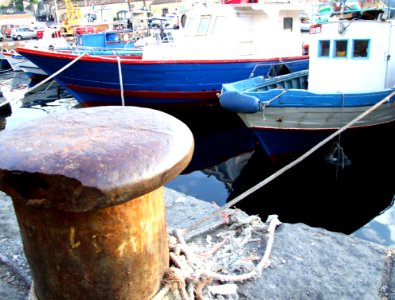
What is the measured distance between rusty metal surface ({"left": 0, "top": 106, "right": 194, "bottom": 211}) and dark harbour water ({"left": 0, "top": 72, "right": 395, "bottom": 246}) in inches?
188

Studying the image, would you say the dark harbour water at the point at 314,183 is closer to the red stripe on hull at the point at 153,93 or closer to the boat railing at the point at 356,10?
the red stripe on hull at the point at 153,93

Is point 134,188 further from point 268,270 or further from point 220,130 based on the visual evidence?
point 220,130

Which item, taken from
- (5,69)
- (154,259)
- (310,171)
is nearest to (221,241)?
(154,259)

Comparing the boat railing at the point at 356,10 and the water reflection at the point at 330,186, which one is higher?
the boat railing at the point at 356,10

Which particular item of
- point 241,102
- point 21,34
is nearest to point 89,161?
point 241,102

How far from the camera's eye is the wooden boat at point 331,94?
6.66 metres

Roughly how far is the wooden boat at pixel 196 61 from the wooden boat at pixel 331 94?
9.55 feet

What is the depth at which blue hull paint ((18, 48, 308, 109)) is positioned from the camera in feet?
33.2

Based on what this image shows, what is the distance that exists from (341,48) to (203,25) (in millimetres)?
5089

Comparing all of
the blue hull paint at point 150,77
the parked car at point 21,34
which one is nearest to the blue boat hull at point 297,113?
the blue hull paint at point 150,77

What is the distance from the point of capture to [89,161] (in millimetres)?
1290

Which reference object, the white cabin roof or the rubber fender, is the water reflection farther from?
the rubber fender

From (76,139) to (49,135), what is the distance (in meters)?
0.14

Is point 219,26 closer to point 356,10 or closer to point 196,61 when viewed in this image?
point 196,61
